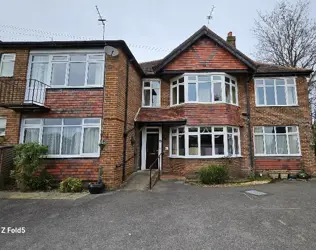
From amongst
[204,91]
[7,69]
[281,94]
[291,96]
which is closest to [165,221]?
[204,91]

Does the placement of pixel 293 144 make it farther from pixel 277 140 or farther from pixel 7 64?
pixel 7 64

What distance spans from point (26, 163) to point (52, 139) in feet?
4.72

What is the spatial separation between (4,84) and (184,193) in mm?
9913

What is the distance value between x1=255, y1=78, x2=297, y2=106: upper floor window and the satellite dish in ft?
29.5

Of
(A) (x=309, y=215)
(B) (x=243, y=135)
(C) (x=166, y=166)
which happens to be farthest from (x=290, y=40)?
(A) (x=309, y=215)

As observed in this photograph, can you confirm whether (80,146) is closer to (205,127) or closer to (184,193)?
(184,193)

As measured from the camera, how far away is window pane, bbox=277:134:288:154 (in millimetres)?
10633

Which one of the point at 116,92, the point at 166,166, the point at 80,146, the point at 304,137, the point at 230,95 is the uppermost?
the point at 230,95

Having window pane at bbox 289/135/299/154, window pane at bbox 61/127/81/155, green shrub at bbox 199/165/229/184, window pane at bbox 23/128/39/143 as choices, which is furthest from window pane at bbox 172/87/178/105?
window pane at bbox 23/128/39/143

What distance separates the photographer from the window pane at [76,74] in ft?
27.7

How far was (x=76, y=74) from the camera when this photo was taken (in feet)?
28.1

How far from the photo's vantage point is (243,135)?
1076 centimetres

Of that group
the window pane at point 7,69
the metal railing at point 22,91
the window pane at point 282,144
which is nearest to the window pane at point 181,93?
the window pane at point 282,144

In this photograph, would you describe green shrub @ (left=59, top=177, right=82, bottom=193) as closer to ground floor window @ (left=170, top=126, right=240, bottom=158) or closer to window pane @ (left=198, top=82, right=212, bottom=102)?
ground floor window @ (left=170, top=126, right=240, bottom=158)
